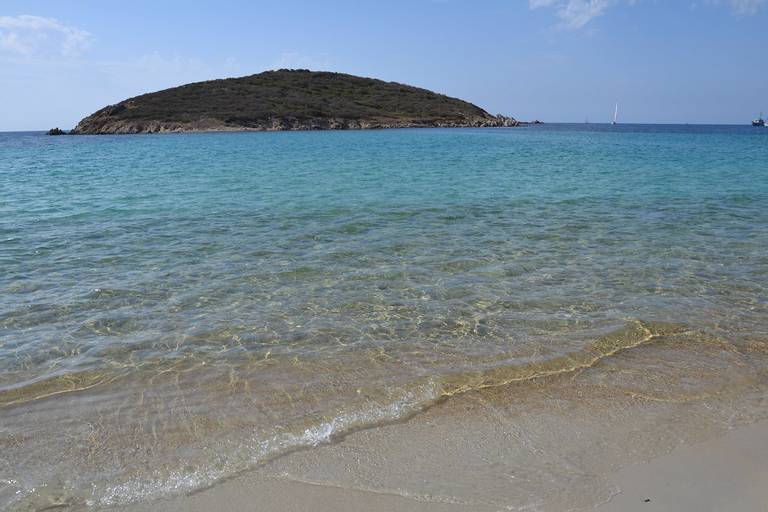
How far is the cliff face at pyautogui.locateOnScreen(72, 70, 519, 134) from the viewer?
95.7 m

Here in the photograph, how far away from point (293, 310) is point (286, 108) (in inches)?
4105

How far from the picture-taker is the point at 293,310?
25.6 feet

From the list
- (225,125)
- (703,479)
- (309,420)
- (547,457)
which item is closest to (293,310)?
(309,420)

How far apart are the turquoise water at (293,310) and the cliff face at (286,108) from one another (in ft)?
278

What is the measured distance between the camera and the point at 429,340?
6.80m

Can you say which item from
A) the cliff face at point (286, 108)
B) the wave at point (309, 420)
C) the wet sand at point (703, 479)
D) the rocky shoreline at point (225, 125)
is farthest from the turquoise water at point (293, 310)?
the cliff face at point (286, 108)

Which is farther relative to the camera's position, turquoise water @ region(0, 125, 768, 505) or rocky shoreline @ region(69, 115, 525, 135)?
rocky shoreline @ region(69, 115, 525, 135)

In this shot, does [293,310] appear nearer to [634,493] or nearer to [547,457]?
[547,457]

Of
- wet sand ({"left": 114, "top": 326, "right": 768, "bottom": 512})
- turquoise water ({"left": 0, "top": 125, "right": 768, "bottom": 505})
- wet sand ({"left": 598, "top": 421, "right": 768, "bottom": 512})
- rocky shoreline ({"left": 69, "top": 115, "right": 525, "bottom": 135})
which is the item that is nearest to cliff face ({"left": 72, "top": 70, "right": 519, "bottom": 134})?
rocky shoreline ({"left": 69, "top": 115, "right": 525, "bottom": 135})

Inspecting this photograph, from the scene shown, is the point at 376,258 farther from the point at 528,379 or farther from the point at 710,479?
the point at 710,479

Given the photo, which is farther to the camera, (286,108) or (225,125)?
(286,108)

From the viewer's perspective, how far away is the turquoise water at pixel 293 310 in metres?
4.85

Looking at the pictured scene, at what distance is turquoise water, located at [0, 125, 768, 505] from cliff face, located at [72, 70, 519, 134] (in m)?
84.8

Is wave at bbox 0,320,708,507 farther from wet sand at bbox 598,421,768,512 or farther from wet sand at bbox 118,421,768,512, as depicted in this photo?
wet sand at bbox 598,421,768,512
